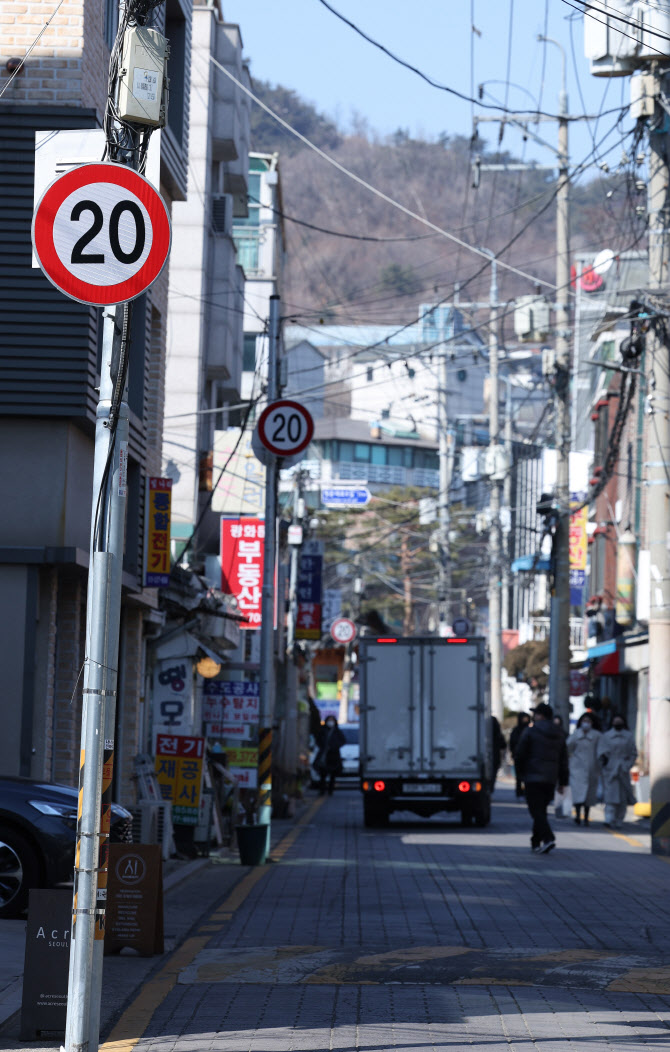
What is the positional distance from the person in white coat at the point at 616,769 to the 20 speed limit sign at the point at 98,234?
64.5ft

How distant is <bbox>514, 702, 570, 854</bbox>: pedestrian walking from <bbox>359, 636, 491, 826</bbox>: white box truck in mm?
4396

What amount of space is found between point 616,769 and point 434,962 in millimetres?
15910

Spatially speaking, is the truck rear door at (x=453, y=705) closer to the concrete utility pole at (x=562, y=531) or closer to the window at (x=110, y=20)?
the concrete utility pole at (x=562, y=531)

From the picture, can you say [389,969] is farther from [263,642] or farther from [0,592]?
[263,642]

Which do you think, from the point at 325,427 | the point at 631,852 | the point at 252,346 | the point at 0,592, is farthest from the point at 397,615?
the point at 0,592

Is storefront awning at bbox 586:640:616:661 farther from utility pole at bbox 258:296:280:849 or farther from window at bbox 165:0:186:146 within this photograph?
window at bbox 165:0:186:146

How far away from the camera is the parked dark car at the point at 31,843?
12.0 meters

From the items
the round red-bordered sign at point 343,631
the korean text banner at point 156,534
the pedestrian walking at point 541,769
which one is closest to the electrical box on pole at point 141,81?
the korean text banner at point 156,534

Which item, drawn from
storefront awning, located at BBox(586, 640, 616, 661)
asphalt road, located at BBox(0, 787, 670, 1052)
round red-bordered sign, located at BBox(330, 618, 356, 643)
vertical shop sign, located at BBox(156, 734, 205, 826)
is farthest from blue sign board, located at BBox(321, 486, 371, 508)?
asphalt road, located at BBox(0, 787, 670, 1052)

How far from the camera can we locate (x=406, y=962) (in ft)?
34.3

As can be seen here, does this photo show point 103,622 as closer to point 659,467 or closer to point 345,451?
point 659,467

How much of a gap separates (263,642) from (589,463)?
35.3 metres

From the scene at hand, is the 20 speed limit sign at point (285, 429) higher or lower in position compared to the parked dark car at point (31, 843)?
higher

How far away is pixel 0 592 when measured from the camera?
15430mm
